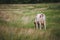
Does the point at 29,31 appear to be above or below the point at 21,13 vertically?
below

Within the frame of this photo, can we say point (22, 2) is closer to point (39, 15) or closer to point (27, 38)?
A: point (39, 15)

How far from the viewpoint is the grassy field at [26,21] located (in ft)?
7.09

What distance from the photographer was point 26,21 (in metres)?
2.20

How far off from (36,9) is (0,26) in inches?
15.4

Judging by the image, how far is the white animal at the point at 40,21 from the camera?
2188 millimetres

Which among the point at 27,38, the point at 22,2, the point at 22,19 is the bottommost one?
the point at 27,38

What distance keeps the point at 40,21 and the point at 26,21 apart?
139 millimetres

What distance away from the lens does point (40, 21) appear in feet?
7.26

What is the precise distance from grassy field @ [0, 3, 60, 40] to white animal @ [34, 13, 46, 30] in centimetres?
3

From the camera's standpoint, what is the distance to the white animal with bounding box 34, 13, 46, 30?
219cm

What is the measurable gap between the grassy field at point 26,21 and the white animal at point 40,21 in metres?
0.03

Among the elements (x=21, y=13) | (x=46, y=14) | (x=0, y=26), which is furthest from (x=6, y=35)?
(x=46, y=14)

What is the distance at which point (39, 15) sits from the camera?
2.19m

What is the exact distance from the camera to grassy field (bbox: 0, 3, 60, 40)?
2.16m
